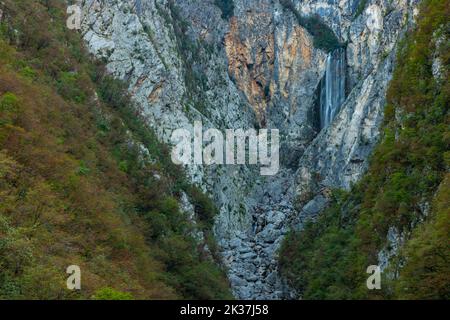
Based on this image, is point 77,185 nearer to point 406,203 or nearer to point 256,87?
point 406,203

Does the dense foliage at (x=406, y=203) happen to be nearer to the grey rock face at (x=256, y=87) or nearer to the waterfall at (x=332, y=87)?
the grey rock face at (x=256, y=87)

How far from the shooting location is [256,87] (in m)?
91.7

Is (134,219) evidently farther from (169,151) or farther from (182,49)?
(182,49)

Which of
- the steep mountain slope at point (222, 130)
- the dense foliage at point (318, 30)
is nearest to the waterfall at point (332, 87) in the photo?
the steep mountain slope at point (222, 130)

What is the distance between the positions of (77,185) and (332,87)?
6449cm

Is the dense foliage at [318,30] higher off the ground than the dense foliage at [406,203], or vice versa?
the dense foliage at [318,30]

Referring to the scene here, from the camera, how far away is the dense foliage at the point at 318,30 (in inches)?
3634

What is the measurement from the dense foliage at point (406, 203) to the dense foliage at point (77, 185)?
32.4 ft

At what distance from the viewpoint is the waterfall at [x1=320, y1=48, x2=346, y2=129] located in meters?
81.2

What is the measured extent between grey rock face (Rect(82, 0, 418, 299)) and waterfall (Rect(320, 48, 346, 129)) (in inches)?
65.9

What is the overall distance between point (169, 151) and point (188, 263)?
75.2ft

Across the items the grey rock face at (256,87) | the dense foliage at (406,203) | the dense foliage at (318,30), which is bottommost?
the dense foliage at (406,203)

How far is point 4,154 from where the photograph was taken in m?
20.8

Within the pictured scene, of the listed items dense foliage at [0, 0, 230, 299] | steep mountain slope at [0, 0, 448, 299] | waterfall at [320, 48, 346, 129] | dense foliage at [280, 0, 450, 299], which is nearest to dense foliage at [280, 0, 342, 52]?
steep mountain slope at [0, 0, 448, 299]
